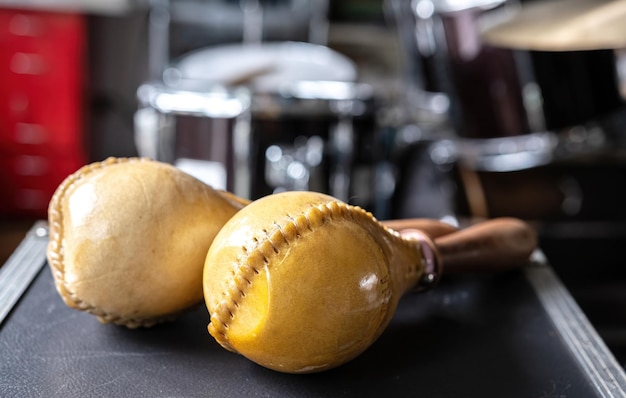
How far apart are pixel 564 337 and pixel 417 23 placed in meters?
1.20

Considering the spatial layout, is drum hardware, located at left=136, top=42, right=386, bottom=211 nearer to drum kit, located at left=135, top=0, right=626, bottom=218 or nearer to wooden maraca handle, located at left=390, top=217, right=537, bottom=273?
drum kit, located at left=135, top=0, right=626, bottom=218

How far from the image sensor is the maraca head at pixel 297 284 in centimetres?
43

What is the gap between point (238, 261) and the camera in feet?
1.44

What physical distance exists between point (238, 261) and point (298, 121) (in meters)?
0.92

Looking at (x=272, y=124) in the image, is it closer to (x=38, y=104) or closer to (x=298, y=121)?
(x=298, y=121)

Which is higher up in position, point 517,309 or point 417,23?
point 417,23

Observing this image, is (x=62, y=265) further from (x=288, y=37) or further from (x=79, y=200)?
(x=288, y=37)

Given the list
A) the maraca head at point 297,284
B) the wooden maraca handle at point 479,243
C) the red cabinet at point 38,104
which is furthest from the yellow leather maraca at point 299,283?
the red cabinet at point 38,104

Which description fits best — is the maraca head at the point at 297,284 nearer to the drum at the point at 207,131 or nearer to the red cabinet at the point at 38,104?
the drum at the point at 207,131

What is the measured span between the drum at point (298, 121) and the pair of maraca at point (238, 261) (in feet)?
2.62

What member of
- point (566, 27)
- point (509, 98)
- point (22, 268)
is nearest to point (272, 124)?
point (509, 98)

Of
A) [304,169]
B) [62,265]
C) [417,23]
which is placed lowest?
[304,169]

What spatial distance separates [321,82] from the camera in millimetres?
1393

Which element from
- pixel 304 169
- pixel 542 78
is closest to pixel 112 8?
pixel 304 169
